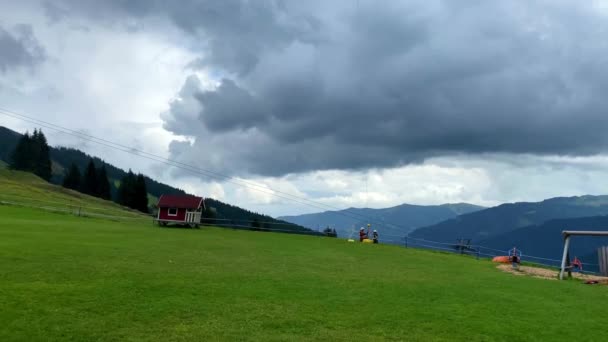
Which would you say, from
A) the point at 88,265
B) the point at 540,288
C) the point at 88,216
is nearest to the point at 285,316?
the point at 88,265

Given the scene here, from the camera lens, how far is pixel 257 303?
525 inches

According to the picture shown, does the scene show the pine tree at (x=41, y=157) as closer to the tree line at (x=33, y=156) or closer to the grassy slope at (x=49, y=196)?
the tree line at (x=33, y=156)

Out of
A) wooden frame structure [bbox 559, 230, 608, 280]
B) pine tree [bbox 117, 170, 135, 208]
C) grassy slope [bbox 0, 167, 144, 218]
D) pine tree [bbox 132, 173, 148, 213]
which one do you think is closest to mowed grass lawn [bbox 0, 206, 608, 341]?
wooden frame structure [bbox 559, 230, 608, 280]

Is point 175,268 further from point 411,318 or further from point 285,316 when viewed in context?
point 411,318

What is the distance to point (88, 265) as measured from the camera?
1719 cm

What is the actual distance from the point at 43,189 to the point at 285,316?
93650 mm

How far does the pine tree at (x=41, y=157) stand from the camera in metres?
126

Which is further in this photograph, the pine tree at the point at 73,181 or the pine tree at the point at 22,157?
the pine tree at the point at 22,157

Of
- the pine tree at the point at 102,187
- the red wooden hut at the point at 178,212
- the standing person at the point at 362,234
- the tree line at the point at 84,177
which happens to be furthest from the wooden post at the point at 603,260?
the pine tree at the point at 102,187

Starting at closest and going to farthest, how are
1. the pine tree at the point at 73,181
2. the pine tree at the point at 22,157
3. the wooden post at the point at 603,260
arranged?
the wooden post at the point at 603,260, the pine tree at the point at 73,181, the pine tree at the point at 22,157

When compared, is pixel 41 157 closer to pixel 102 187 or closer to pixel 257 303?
pixel 102 187

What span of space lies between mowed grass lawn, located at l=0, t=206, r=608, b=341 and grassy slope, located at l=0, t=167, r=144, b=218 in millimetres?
52482

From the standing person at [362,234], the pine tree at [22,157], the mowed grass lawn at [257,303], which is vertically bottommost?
the mowed grass lawn at [257,303]

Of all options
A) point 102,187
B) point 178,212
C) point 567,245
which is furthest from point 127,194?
point 567,245
